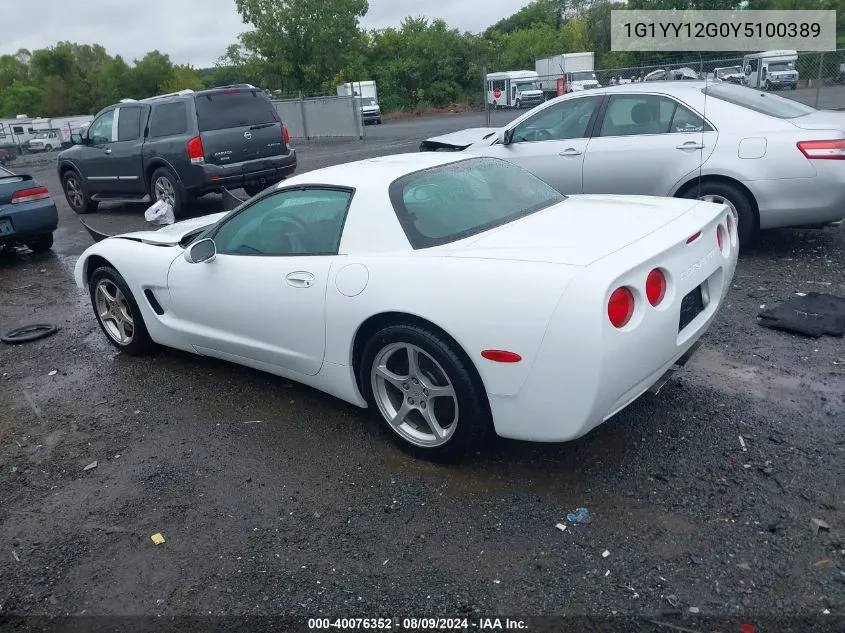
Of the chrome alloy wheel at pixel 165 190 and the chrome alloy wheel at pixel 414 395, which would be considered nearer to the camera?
the chrome alloy wheel at pixel 414 395

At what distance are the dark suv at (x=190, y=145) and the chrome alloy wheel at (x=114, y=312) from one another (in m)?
5.56

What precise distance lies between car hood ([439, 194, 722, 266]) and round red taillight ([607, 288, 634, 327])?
0.18 metres

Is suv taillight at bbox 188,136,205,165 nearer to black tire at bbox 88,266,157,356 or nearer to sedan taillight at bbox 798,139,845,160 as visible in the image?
black tire at bbox 88,266,157,356

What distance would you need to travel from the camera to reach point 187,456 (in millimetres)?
3928

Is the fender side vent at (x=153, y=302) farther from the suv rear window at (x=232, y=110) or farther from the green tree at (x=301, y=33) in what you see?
the green tree at (x=301, y=33)

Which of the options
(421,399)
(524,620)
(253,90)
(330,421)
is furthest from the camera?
(253,90)

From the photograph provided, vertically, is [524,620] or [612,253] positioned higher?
[612,253]

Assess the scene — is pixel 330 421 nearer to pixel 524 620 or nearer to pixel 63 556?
pixel 63 556

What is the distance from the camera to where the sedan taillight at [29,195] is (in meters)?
9.13

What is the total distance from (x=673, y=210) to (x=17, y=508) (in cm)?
369

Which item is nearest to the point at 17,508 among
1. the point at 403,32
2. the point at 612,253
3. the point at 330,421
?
the point at 330,421

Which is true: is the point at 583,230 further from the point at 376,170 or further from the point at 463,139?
the point at 463,139

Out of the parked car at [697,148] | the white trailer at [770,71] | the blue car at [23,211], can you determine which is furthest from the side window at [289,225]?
the white trailer at [770,71]

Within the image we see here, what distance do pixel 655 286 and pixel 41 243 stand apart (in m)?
9.28
